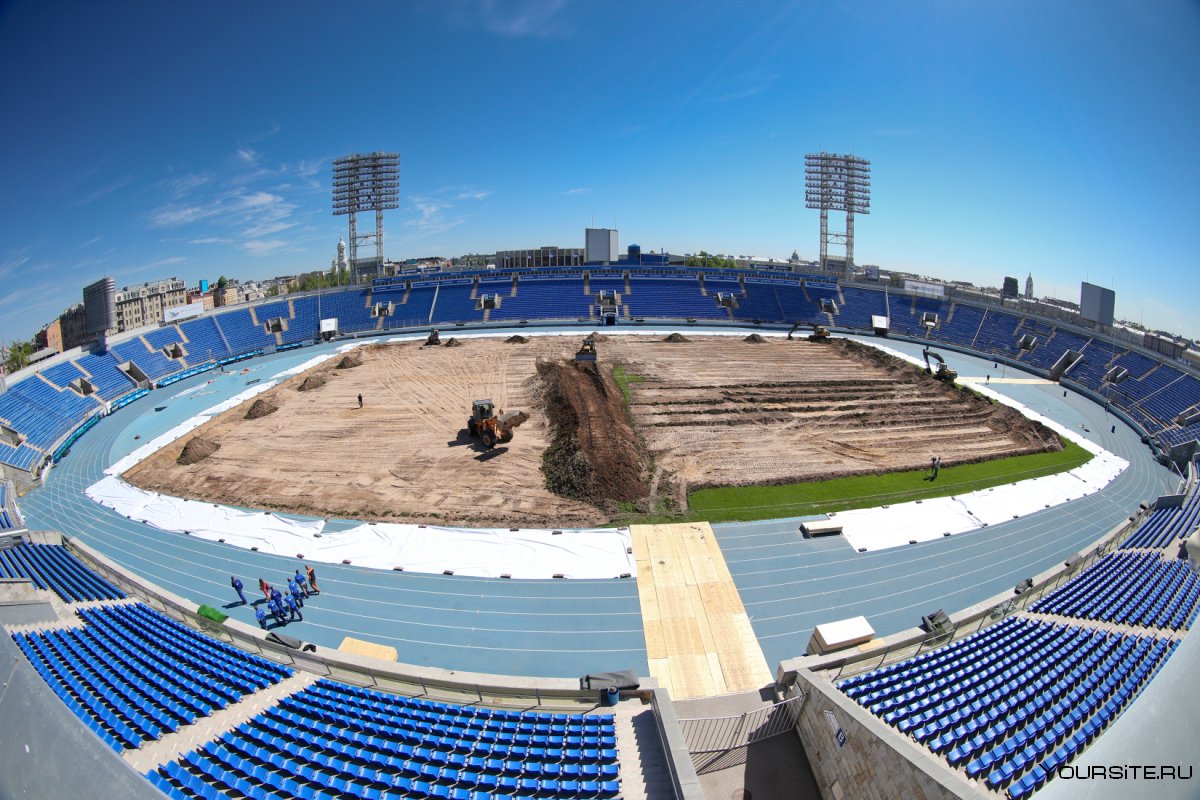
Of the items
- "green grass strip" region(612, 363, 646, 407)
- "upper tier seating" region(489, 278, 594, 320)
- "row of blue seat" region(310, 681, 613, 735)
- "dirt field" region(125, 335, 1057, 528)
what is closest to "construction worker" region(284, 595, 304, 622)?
"row of blue seat" region(310, 681, 613, 735)

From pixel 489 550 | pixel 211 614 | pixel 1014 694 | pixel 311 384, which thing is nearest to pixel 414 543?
pixel 489 550

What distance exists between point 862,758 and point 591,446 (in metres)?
14.6

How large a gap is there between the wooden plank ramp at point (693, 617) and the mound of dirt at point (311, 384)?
958 inches

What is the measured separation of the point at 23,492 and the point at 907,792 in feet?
100

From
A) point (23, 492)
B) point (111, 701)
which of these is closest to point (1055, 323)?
point (111, 701)

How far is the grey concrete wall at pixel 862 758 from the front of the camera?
611cm

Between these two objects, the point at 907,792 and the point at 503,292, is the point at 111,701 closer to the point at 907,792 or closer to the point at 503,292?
the point at 907,792

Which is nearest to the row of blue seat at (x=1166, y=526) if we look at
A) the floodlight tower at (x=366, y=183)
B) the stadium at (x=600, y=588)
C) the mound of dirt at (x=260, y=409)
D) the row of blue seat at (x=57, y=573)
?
the stadium at (x=600, y=588)

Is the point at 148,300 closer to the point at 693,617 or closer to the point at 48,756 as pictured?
the point at 693,617

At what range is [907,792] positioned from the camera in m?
6.35

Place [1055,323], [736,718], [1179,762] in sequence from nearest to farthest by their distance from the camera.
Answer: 1. [1179,762]
2. [736,718]
3. [1055,323]

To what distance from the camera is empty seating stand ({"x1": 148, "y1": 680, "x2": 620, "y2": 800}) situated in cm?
684

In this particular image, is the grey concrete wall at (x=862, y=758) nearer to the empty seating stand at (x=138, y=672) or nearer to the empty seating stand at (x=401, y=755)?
the empty seating stand at (x=401, y=755)

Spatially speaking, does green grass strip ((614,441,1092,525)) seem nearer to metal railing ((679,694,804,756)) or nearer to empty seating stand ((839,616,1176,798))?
empty seating stand ((839,616,1176,798))
